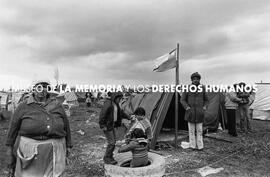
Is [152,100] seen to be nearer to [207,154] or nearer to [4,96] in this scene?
[207,154]

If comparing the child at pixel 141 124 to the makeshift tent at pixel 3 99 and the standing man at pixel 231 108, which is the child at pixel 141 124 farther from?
the makeshift tent at pixel 3 99

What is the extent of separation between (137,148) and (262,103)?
1068 cm

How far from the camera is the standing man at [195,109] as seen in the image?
6.20 m

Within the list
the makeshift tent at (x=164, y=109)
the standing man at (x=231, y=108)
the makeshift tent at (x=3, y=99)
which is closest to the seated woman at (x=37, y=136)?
the makeshift tent at (x=164, y=109)

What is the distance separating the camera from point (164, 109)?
6.94m

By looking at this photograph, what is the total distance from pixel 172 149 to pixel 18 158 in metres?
4.38

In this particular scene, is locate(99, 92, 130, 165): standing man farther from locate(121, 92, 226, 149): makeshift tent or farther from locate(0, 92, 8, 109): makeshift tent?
locate(0, 92, 8, 109): makeshift tent

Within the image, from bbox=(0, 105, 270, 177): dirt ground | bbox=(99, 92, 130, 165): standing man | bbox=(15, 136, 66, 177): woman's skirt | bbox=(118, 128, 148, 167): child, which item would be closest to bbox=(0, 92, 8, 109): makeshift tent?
bbox=(0, 105, 270, 177): dirt ground

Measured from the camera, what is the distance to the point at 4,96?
54.3 feet

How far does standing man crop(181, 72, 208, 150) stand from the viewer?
6195 millimetres

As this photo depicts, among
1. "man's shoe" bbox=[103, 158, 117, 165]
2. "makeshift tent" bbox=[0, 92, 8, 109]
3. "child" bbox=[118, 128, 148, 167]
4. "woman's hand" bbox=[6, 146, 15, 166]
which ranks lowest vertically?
"man's shoe" bbox=[103, 158, 117, 165]

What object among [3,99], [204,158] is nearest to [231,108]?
[204,158]

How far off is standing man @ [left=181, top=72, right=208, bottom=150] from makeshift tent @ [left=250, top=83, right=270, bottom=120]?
7903mm

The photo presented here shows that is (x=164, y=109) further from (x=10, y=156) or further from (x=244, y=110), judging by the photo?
(x=10, y=156)
